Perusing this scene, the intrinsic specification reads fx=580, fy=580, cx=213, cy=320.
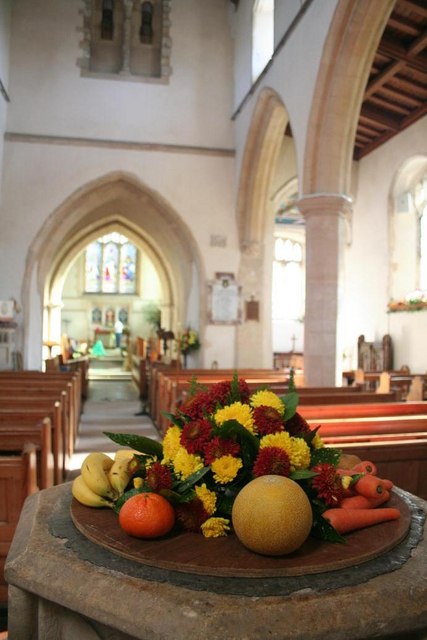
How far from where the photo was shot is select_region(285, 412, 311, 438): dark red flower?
168 cm

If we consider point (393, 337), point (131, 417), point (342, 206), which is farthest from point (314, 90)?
point (393, 337)

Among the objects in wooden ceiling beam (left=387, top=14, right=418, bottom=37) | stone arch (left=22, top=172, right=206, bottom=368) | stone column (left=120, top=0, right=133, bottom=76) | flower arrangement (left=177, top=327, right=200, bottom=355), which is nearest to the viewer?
wooden ceiling beam (left=387, top=14, right=418, bottom=37)

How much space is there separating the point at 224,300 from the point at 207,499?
9453mm

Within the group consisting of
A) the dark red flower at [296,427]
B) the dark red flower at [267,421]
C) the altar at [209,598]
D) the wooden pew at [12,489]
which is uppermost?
the dark red flower at [267,421]

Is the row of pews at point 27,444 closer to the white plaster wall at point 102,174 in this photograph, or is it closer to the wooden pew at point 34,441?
the wooden pew at point 34,441

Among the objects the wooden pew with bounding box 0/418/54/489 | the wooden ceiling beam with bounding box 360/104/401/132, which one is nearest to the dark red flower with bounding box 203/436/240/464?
the wooden pew with bounding box 0/418/54/489

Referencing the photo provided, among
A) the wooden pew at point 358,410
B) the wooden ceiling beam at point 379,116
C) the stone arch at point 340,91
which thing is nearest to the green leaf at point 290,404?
the wooden pew at point 358,410

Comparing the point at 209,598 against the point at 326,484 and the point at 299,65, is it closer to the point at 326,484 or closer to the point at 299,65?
the point at 326,484

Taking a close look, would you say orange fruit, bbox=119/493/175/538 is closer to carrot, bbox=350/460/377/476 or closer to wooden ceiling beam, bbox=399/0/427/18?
carrot, bbox=350/460/377/476

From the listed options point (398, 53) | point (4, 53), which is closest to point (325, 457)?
point (398, 53)

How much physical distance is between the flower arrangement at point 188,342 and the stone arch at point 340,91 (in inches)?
182

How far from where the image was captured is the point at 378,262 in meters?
12.4

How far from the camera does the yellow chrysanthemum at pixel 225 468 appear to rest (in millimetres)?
1481

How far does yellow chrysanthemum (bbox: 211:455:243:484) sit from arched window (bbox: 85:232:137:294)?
67.8 feet
